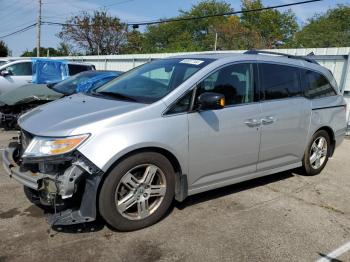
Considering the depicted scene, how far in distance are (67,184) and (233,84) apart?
217 centimetres

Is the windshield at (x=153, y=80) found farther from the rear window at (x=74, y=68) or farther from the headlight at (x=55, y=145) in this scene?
the rear window at (x=74, y=68)

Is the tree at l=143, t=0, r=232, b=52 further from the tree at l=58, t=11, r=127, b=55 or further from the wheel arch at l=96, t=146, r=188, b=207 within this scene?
the wheel arch at l=96, t=146, r=188, b=207

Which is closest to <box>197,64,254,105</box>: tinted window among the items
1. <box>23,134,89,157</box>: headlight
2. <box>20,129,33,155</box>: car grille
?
<box>23,134,89,157</box>: headlight

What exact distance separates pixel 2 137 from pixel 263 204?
219 inches

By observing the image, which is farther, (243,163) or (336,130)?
(336,130)

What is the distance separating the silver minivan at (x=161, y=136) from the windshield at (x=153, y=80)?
0.02m

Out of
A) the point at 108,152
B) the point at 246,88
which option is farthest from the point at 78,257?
the point at 246,88

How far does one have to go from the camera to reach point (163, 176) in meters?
3.76

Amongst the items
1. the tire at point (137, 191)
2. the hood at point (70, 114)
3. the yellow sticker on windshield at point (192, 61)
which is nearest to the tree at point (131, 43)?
the yellow sticker on windshield at point (192, 61)

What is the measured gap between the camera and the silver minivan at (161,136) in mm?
3336

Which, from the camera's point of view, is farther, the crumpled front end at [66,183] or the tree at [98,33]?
the tree at [98,33]

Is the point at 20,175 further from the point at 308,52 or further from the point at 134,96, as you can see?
the point at 308,52

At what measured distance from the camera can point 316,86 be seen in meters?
5.45

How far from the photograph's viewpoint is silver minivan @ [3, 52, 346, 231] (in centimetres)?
334
